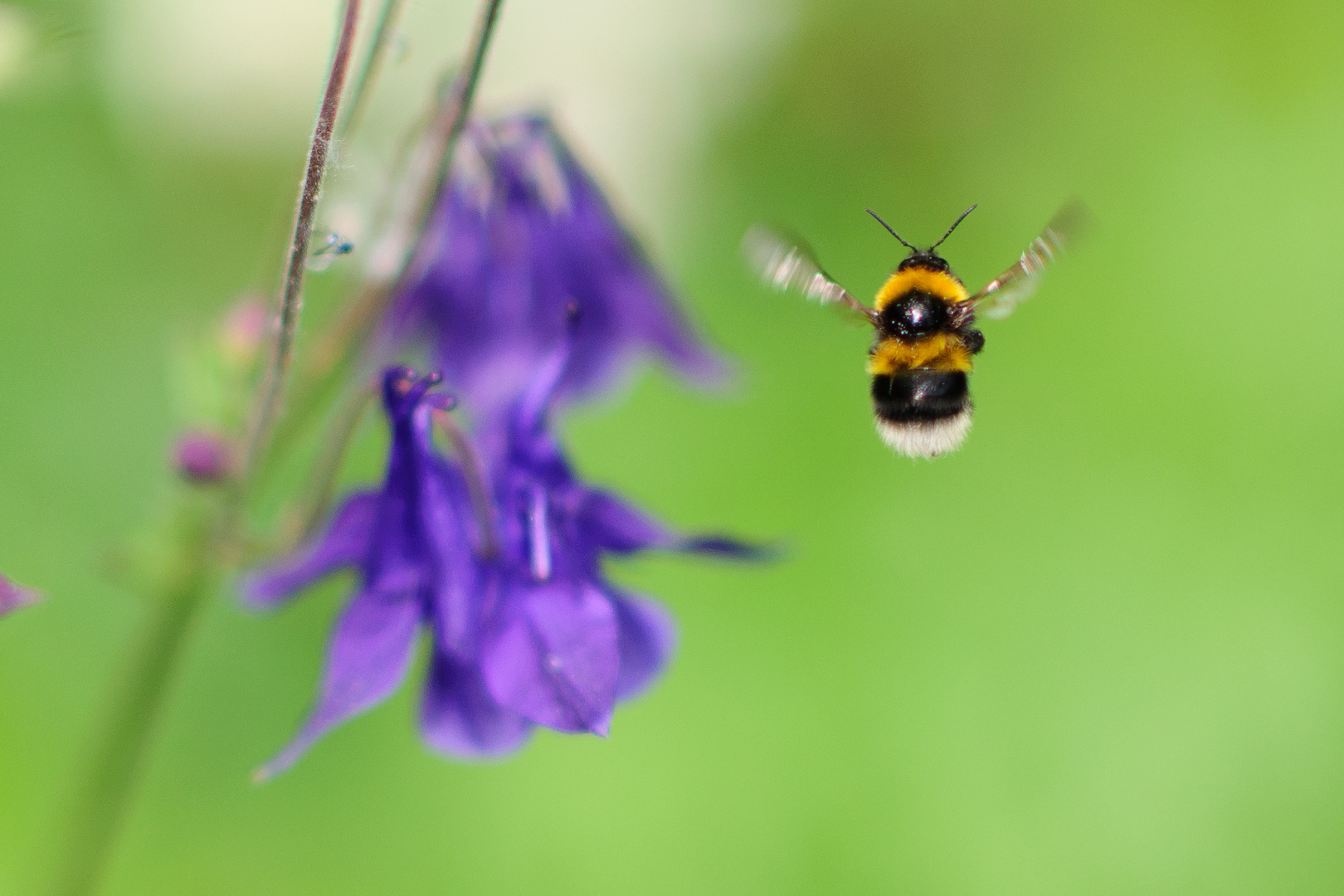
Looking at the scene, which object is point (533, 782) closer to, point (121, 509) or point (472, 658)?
point (121, 509)

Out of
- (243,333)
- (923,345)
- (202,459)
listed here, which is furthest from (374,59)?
(923,345)

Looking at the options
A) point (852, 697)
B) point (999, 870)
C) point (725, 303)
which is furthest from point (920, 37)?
point (999, 870)

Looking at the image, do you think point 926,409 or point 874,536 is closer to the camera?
point 926,409

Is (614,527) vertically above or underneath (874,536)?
underneath

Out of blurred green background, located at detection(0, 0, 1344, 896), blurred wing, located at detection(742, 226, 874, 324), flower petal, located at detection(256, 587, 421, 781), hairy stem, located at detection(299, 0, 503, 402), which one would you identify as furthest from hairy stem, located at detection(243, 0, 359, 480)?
blurred green background, located at detection(0, 0, 1344, 896)

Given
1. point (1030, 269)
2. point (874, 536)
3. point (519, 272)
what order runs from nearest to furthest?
point (1030, 269) → point (519, 272) → point (874, 536)

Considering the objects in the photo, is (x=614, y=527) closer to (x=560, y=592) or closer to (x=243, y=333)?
(x=560, y=592)

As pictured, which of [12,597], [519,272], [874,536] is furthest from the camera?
[874,536]
